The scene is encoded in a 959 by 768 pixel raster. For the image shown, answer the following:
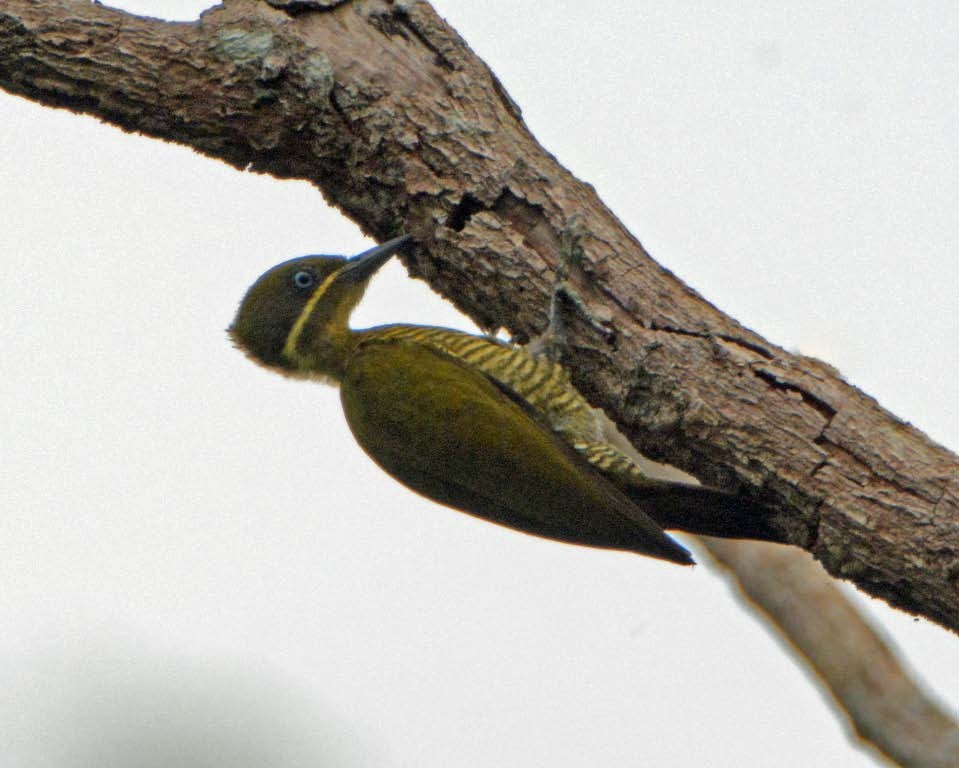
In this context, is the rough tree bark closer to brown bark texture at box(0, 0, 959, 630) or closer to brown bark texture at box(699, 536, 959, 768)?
brown bark texture at box(0, 0, 959, 630)

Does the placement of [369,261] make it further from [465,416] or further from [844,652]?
[844,652]

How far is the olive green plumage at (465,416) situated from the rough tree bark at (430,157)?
0.25 m

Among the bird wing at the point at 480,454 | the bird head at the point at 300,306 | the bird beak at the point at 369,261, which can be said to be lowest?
the bird wing at the point at 480,454

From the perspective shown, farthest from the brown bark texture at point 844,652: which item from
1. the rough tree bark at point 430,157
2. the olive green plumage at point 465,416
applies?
the rough tree bark at point 430,157

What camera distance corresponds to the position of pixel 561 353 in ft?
13.2

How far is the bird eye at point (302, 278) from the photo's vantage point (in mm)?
4859

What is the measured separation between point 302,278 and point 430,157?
1049 mm

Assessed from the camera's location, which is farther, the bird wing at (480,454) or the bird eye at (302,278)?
the bird eye at (302,278)

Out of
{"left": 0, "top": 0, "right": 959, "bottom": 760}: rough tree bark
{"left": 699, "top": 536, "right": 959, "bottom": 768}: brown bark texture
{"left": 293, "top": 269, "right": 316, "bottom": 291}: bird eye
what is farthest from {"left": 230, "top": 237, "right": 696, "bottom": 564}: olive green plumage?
{"left": 699, "top": 536, "right": 959, "bottom": 768}: brown bark texture

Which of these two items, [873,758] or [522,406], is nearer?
[522,406]

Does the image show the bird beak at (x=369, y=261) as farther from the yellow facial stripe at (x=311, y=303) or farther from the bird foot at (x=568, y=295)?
the bird foot at (x=568, y=295)

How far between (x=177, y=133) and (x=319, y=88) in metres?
0.51

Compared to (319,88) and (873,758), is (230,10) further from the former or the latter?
(873,758)

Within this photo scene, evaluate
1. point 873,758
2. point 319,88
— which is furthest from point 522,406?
point 873,758
